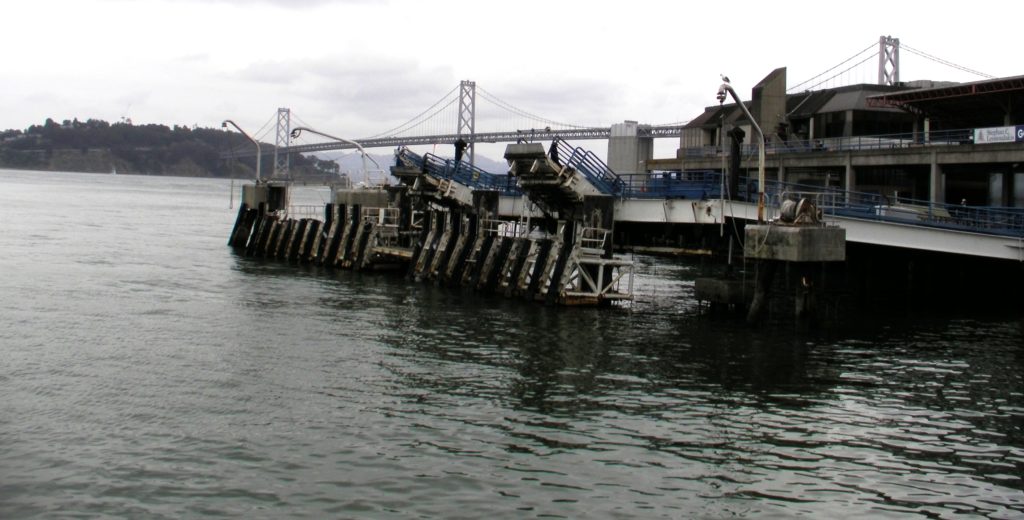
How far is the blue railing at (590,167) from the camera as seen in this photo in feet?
121

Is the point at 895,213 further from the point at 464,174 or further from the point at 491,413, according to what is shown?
the point at 491,413

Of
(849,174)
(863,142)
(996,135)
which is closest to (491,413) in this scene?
(996,135)

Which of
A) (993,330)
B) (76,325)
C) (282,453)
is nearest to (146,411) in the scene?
(282,453)

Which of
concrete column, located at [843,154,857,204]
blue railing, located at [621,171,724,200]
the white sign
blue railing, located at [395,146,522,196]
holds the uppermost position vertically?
the white sign

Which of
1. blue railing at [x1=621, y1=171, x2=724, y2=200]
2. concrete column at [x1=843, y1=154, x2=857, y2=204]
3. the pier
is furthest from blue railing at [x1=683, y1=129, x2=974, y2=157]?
blue railing at [x1=621, y1=171, x2=724, y2=200]

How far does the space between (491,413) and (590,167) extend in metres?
19.8

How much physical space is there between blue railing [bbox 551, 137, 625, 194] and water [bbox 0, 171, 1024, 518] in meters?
5.16

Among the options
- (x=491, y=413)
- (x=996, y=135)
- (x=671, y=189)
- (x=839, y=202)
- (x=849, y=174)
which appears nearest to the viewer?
(x=491, y=413)

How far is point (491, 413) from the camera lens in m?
19.2

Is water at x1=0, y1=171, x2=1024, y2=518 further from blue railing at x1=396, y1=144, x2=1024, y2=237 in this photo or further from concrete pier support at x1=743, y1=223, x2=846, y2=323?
blue railing at x1=396, y1=144, x2=1024, y2=237

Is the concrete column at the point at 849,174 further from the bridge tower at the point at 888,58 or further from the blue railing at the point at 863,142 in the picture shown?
the bridge tower at the point at 888,58

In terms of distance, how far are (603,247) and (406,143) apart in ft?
420

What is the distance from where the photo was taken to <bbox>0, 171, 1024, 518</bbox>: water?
14516 mm

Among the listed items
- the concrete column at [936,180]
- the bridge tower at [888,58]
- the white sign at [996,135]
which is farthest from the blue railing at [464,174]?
the bridge tower at [888,58]
